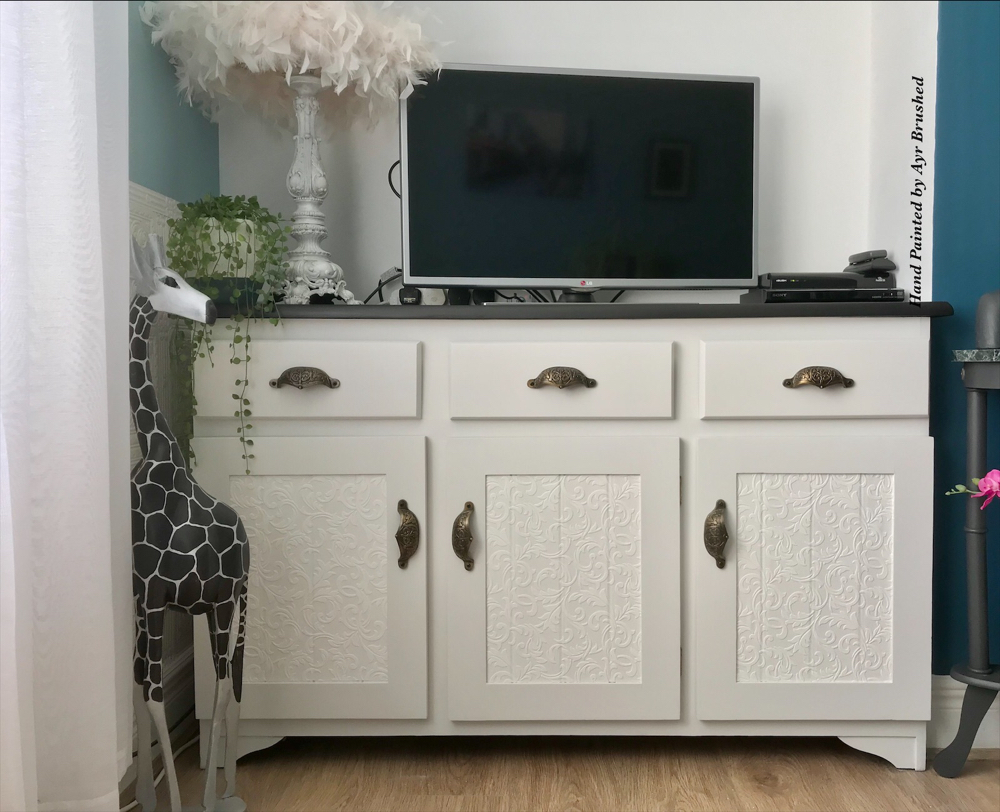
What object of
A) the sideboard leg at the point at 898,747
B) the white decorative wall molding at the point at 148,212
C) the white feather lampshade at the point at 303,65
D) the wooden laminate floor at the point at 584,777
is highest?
the white feather lampshade at the point at 303,65

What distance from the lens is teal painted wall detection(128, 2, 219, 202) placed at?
1.28 meters

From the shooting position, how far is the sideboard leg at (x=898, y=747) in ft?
4.58

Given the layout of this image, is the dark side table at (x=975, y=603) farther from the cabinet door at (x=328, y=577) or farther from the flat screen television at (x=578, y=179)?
the cabinet door at (x=328, y=577)

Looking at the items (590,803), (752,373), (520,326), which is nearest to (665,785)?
(590,803)

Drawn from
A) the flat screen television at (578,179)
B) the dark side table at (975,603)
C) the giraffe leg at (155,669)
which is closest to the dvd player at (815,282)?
the flat screen television at (578,179)

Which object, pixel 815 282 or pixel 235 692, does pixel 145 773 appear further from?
pixel 815 282

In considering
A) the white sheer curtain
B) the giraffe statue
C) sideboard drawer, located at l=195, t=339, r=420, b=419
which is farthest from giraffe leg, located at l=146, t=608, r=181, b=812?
sideboard drawer, located at l=195, t=339, r=420, b=419

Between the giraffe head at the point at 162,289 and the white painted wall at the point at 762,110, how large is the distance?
621 mm

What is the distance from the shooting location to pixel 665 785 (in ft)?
4.44

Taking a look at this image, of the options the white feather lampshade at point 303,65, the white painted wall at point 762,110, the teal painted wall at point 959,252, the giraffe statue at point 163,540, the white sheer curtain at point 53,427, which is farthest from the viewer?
the white painted wall at point 762,110

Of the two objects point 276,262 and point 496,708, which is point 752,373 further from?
point 276,262

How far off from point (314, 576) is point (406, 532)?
0.18 metres

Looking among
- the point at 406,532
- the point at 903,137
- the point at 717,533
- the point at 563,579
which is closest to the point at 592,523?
the point at 563,579

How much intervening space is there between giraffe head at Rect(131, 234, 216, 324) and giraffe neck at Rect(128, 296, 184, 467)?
0.06ft
